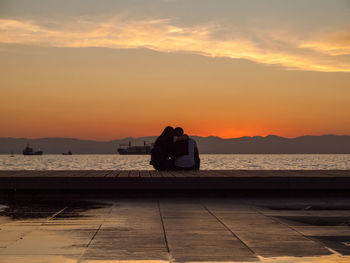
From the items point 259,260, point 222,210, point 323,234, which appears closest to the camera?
point 259,260

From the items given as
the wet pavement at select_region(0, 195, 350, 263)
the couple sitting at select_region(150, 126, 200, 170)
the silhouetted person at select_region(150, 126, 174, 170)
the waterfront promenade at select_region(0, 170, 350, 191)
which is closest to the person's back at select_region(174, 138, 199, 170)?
the couple sitting at select_region(150, 126, 200, 170)

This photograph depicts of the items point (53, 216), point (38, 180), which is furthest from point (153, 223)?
point (38, 180)

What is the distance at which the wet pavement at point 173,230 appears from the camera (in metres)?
7.02

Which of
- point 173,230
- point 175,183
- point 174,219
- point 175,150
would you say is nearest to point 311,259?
point 173,230

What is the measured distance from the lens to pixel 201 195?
1499cm

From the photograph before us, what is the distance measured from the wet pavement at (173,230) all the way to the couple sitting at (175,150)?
415cm

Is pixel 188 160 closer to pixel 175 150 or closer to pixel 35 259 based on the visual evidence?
pixel 175 150

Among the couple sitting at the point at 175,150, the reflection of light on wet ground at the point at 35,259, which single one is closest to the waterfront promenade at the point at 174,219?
the reflection of light on wet ground at the point at 35,259

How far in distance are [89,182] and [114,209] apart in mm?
2500

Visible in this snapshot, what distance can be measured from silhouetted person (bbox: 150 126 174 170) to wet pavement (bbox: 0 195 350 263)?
4231 mm

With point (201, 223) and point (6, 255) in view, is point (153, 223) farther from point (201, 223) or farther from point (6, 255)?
point (6, 255)

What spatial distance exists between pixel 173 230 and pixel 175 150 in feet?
30.2

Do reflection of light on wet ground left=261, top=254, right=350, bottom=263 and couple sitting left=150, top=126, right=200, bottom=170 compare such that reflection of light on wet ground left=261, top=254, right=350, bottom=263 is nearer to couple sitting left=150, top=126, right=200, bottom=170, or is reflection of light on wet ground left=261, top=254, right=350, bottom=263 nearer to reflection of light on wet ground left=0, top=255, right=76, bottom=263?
reflection of light on wet ground left=0, top=255, right=76, bottom=263

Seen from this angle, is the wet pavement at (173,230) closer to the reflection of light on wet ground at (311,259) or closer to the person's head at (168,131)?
the reflection of light on wet ground at (311,259)
